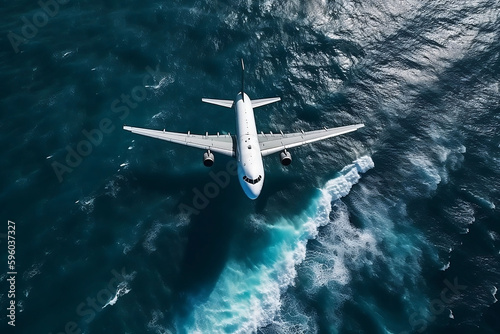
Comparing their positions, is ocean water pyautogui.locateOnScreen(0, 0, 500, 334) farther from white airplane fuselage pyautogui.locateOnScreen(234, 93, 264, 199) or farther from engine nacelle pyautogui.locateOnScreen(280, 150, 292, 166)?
white airplane fuselage pyautogui.locateOnScreen(234, 93, 264, 199)

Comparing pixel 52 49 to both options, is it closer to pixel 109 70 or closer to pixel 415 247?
pixel 109 70

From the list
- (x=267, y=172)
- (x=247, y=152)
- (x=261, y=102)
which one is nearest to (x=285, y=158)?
(x=267, y=172)

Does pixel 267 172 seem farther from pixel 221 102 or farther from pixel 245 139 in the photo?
pixel 221 102

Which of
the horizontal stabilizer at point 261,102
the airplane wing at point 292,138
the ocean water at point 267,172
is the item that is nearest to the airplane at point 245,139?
the airplane wing at point 292,138

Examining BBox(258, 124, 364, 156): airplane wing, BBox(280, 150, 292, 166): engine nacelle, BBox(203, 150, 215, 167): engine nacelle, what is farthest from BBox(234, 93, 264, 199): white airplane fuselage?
BBox(203, 150, 215, 167): engine nacelle

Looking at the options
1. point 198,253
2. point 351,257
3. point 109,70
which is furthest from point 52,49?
point 351,257

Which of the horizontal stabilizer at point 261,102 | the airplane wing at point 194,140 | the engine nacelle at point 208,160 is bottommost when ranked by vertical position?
the engine nacelle at point 208,160

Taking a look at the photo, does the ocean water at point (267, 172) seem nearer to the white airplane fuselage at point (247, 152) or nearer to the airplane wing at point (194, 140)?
the airplane wing at point (194, 140)
